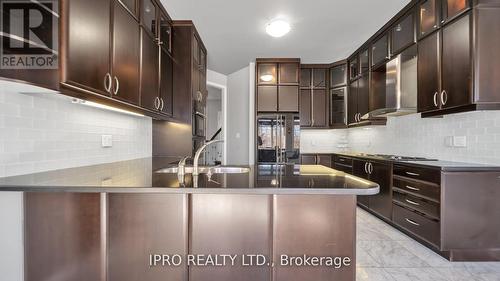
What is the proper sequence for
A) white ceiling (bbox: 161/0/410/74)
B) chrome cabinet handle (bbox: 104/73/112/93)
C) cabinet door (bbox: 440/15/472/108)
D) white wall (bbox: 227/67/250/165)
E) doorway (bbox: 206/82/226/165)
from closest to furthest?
chrome cabinet handle (bbox: 104/73/112/93) → cabinet door (bbox: 440/15/472/108) → white ceiling (bbox: 161/0/410/74) → white wall (bbox: 227/67/250/165) → doorway (bbox: 206/82/226/165)

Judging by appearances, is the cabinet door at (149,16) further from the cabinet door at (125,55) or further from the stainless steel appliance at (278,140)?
the stainless steel appliance at (278,140)

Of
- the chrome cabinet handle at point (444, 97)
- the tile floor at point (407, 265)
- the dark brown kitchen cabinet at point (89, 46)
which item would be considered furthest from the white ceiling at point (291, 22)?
the tile floor at point (407, 265)

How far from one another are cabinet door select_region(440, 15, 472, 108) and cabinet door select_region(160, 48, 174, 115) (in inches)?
110

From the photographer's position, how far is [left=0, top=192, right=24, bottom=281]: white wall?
1220 millimetres

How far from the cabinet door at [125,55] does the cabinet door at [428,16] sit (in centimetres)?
289

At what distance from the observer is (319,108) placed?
17.0ft

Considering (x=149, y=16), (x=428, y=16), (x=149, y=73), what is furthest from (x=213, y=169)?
(x=428, y=16)

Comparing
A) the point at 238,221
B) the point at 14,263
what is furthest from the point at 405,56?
the point at 14,263

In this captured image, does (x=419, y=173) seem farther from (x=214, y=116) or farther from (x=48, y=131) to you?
(x=214, y=116)

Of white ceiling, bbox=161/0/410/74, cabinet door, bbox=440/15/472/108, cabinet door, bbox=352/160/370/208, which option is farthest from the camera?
cabinet door, bbox=352/160/370/208

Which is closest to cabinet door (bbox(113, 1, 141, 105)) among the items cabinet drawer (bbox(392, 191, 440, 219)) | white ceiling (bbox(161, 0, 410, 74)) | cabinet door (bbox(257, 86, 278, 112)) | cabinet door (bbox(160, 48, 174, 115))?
cabinet door (bbox(160, 48, 174, 115))

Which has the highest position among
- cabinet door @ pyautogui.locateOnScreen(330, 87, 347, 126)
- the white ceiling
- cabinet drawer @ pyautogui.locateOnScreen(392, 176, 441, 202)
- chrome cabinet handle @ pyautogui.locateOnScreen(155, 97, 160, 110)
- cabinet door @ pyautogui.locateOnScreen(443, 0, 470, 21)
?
the white ceiling

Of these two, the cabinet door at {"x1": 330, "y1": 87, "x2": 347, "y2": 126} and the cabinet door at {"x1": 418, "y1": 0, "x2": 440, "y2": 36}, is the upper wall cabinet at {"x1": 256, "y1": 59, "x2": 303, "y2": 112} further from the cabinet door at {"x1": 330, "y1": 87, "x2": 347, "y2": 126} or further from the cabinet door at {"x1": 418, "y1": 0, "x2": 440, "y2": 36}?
the cabinet door at {"x1": 418, "y1": 0, "x2": 440, "y2": 36}

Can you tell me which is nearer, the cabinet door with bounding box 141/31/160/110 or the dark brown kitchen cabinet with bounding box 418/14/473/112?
the cabinet door with bounding box 141/31/160/110
